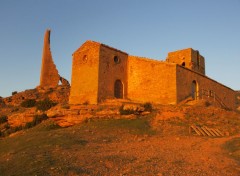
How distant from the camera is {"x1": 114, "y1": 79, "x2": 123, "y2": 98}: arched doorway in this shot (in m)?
27.3

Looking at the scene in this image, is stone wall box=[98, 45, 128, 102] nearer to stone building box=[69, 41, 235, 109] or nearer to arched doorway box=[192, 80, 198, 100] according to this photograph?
stone building box=[69, 41, 235, 109]

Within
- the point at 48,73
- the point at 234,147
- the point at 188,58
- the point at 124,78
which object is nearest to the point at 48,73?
the point at 48,73

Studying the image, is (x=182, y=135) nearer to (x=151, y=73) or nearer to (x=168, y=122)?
(x=168, y=122)

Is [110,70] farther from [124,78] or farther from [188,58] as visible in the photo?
[188,58]

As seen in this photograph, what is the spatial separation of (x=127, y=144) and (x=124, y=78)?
1414cm

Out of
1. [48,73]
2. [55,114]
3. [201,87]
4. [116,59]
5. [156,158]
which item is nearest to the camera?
[156,158]

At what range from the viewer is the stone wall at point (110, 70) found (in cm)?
2530

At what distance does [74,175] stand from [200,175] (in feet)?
13.4

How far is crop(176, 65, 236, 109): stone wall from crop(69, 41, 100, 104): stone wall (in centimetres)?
805

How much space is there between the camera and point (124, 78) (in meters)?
28.1

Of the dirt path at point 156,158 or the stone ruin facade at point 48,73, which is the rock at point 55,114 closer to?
the dirt path at point 156,158

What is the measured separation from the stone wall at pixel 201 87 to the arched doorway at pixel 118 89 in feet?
19.0

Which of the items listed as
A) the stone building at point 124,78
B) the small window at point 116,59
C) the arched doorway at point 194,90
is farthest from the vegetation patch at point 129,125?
the arched doorway at point 194,90

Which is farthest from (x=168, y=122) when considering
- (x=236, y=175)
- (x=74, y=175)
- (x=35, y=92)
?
(x=35, y=92)
